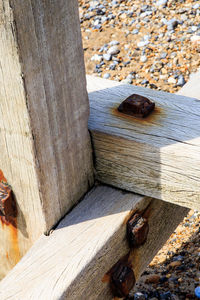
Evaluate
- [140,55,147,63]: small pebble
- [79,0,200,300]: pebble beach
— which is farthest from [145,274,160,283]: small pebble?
[140,55,147,63]: small pebble

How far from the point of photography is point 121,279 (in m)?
1.52

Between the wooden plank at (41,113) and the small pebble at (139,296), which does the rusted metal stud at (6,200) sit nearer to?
the wooden plank at (41,113)

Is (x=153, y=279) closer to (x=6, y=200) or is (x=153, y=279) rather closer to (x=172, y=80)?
(x=6, y=200)

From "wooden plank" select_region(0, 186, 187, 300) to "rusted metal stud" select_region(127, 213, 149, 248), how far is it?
0.03 m

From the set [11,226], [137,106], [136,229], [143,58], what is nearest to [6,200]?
[11,226]

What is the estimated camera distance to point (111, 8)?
4684 millimetres

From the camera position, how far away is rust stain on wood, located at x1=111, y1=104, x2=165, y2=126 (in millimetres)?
1598

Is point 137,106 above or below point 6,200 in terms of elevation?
above

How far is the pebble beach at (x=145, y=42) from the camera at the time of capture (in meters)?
3.90

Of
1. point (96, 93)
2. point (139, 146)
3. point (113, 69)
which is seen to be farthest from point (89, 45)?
point (139, 146)

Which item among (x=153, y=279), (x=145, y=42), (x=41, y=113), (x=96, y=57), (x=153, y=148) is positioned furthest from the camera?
(x=96, y=57)

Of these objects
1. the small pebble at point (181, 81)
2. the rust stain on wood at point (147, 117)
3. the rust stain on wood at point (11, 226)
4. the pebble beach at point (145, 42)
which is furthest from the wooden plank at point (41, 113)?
the small pebble at point (181, 81)

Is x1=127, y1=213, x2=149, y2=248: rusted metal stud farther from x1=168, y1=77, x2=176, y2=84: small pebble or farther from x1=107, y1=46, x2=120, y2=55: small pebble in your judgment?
x1=107, y1=46, x2=120, y2=55: small pebble

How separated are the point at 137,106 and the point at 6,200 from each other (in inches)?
21.4
